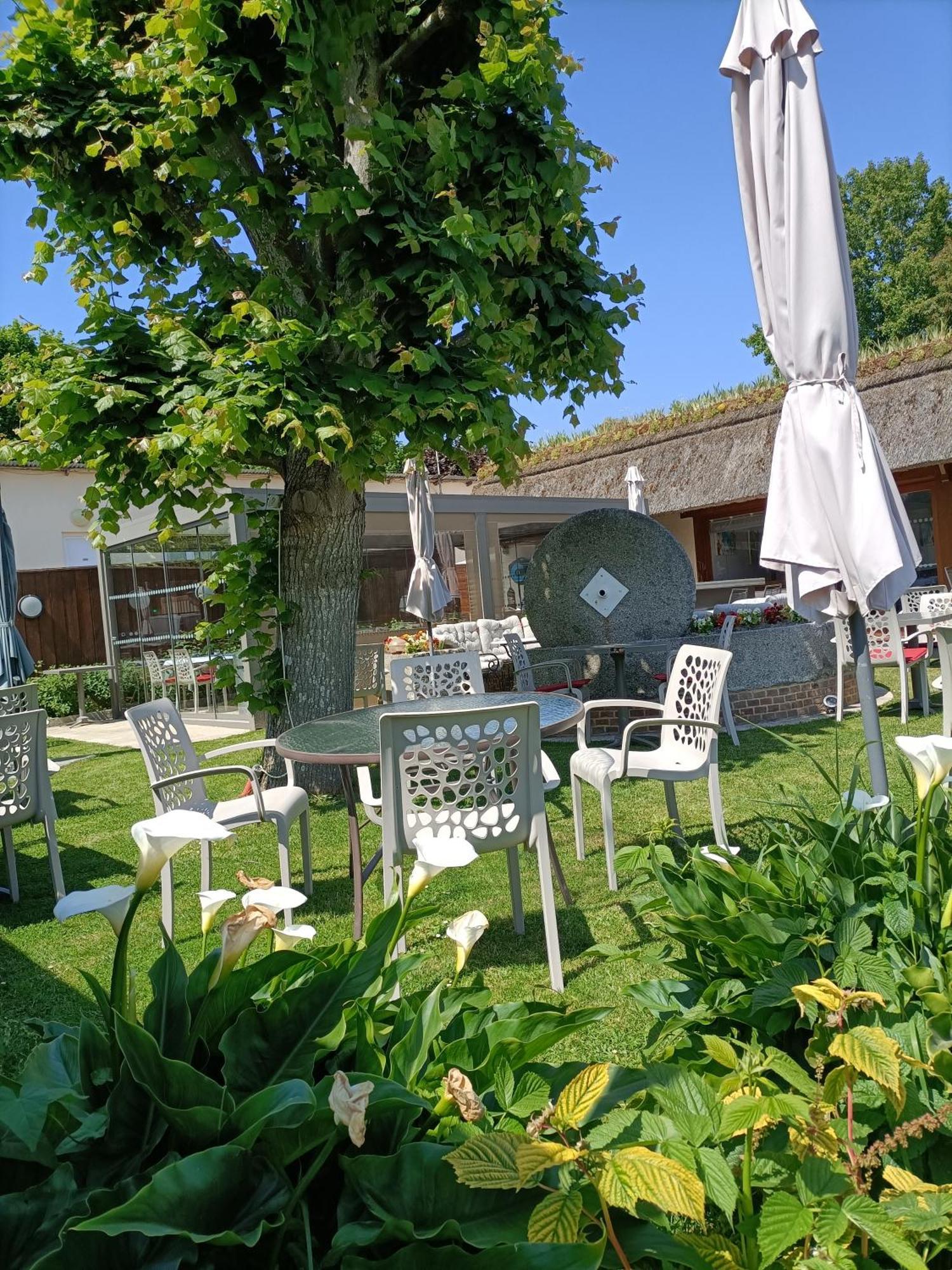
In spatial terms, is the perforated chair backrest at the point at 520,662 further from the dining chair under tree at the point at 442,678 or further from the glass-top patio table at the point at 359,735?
the glass-top patio table at the point at 359,735

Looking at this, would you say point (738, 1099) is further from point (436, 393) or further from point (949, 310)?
point (949, 310)

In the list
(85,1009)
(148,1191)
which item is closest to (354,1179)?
(148,1191)

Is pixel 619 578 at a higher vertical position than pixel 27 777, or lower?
higher

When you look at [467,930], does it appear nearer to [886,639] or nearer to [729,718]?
[729,718]

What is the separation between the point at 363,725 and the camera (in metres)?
4.55

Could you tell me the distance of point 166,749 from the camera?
448 centimetres

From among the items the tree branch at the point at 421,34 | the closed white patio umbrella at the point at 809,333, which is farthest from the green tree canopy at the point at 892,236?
the closed white patio umbrella at the point at 809,333

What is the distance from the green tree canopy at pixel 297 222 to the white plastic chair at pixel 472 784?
7.71ft

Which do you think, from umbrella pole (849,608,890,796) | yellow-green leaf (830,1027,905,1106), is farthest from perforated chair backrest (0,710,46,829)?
yellow-green leaf (830,1027,905,1106)

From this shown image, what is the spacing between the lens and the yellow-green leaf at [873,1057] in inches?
45.4

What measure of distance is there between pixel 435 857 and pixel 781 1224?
643mm

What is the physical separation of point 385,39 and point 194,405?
3190mm

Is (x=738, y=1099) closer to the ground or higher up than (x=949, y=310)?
closer to the ground

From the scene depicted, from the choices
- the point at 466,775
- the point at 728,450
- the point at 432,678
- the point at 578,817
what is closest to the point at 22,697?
the point at 432,678
